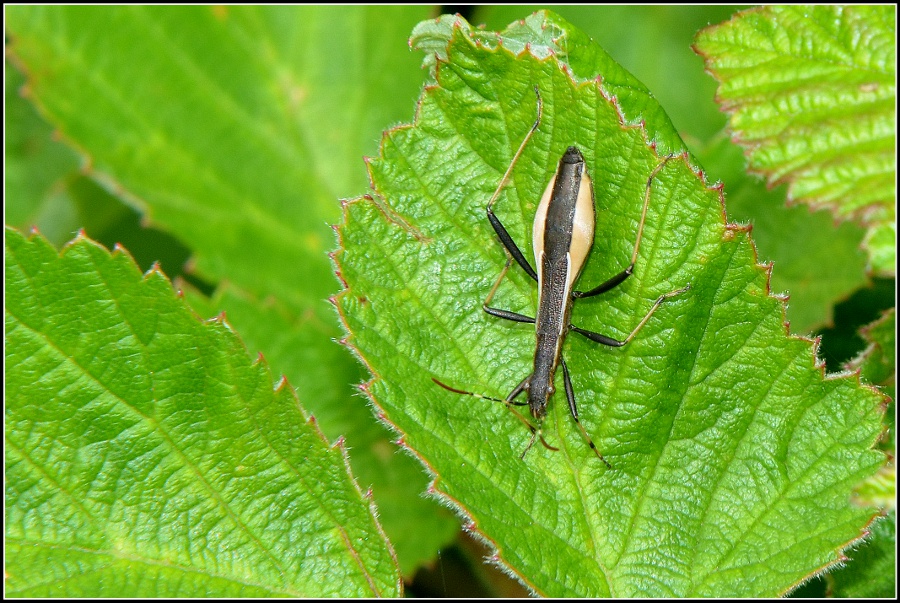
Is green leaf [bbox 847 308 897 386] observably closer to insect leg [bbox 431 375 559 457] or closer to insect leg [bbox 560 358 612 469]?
insect leg [bbox 560 358 612 469]

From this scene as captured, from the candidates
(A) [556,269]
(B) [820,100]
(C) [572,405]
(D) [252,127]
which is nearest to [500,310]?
(A) [556,269]

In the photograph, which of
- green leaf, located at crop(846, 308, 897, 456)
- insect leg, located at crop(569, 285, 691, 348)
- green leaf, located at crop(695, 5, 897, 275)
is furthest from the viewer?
green leaf, located at crop(695, 5, 897, 275)

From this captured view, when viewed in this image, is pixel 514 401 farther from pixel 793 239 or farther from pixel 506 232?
pixel 793 239

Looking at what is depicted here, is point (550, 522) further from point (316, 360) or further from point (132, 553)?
point (316, 360)

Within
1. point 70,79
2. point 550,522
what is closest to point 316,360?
point 550,522

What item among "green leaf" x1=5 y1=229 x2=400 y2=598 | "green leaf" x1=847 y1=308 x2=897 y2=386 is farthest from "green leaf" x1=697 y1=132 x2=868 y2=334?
"green leaf" x1=5 y1=229 x2=400 y2=598

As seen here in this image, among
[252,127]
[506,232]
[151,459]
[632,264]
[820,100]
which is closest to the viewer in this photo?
[151,459]

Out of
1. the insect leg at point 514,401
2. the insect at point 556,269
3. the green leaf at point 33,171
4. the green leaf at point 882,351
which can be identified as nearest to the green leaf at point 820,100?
the green leaf at point 882,351
